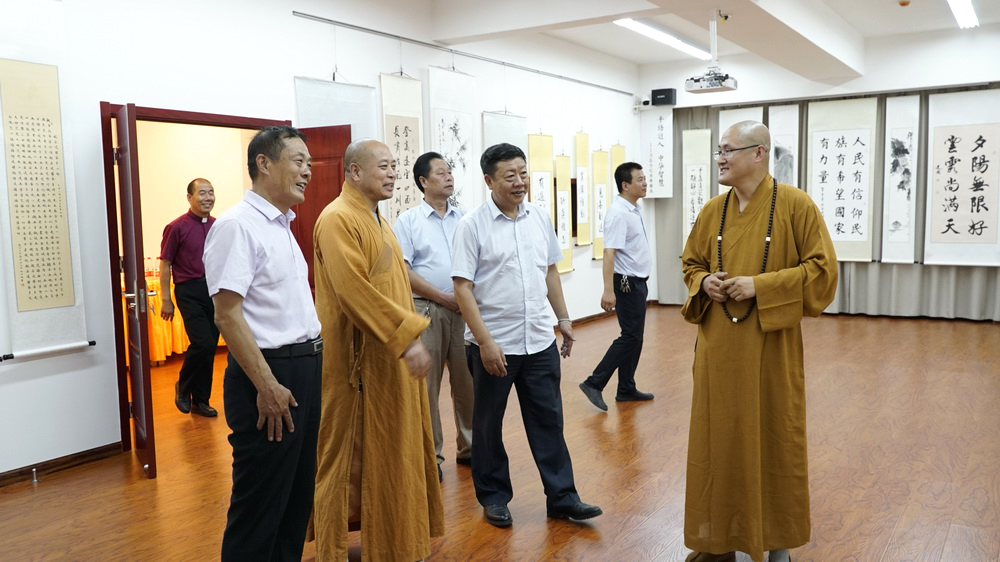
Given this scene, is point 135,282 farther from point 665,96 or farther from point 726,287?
point 665,96

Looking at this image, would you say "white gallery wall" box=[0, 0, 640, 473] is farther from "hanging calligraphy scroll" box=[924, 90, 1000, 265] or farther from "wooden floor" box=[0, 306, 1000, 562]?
"hanging calligraphy scroll" box=[924, 90, 1000, 265]

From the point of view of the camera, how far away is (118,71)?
4.18 metres

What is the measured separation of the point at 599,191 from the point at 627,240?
409cm

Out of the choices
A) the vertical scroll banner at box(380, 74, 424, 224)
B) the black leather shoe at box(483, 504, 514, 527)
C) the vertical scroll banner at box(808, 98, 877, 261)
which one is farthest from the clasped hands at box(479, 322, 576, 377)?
the vertical scroll banner at box(808, 98, 877, 261)

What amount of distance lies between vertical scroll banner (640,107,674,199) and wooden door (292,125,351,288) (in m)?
5.55

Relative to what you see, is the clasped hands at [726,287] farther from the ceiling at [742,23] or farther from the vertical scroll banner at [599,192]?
the vertical scroll banner at [599,192]

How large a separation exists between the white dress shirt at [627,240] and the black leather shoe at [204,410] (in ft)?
9.00

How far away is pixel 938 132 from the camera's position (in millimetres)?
8203

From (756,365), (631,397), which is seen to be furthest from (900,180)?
(756,365)

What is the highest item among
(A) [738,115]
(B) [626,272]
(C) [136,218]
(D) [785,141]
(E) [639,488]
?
(A) [738,115]

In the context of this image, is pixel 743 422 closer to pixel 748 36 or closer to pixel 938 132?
pixel 748 36

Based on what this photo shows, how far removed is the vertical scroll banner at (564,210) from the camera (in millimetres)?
8148

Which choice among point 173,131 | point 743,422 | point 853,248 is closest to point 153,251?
point 173,131

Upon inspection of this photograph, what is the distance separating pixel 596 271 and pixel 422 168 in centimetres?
551
